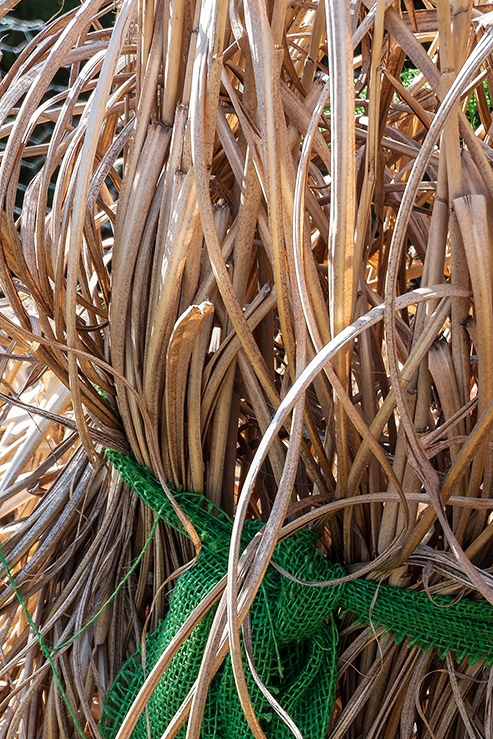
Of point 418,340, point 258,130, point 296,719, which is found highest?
point 258,130

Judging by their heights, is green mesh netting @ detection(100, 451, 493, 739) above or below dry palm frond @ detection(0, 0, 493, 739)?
below

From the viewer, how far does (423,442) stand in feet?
0.83

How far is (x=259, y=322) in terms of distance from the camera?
1.02 feet

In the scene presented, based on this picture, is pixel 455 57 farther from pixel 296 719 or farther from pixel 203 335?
pixel 296 719

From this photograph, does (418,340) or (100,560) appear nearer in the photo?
(418,340)

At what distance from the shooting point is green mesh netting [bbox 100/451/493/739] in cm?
27

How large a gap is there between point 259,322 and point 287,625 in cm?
13

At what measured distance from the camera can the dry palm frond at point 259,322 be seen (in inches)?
9.0

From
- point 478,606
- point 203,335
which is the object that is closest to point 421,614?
point 478,606

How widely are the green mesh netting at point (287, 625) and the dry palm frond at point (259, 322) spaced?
1 cm

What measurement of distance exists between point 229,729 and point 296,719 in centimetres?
Result: 3

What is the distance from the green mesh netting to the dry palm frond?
1cm

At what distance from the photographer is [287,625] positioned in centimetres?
28

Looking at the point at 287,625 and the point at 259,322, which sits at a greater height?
the point at 259,322
